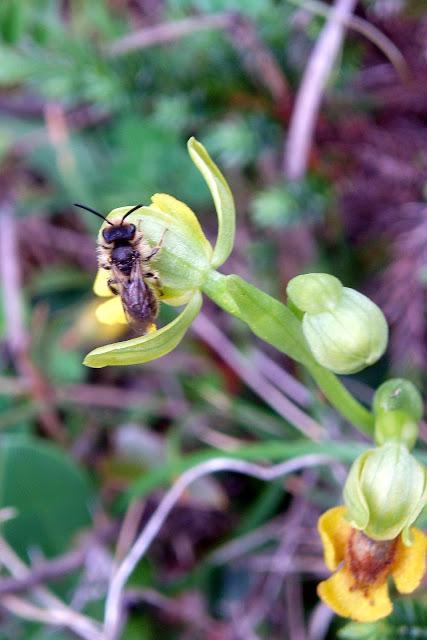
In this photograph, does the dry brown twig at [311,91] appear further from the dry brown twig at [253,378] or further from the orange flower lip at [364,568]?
the orange flower lip at [364,568]

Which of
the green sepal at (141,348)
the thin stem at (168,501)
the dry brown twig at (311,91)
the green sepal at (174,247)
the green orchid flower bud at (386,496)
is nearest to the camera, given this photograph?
the green sepal at (141,348)

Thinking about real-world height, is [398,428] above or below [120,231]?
below

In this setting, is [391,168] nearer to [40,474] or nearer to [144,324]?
[144,324]

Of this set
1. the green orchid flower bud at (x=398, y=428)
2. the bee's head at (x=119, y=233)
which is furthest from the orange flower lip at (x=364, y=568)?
the bee's head at (x=119, y=233)

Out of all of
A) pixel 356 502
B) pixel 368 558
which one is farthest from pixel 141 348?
pixel 368 558

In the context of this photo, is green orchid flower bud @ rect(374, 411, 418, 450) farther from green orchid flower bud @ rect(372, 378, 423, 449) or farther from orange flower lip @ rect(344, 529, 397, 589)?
orange flower lip @ rect(344, 529, 397, 589)

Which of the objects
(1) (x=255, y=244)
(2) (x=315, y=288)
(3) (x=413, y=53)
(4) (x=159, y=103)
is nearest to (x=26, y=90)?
(4) (x=159, y=103)

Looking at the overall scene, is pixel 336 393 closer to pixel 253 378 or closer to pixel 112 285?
pixel 112 285
